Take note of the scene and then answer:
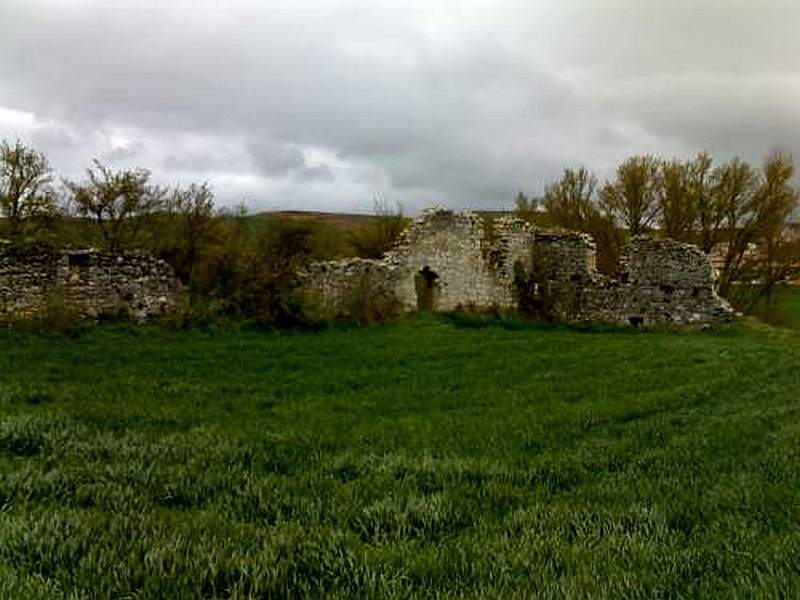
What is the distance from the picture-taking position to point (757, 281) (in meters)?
31.9

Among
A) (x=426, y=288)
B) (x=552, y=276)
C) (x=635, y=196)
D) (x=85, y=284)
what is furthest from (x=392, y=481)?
(x=635, y=196)

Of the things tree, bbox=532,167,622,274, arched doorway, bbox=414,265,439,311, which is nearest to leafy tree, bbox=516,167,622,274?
tree, bbox=532,167,622,274

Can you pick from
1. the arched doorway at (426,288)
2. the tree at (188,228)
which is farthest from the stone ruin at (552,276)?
the tree at (188,228)

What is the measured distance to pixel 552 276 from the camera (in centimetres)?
2411

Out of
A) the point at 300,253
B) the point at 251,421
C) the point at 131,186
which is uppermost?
the point at 131,186

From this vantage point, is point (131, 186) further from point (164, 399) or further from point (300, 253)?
point (164, 399)

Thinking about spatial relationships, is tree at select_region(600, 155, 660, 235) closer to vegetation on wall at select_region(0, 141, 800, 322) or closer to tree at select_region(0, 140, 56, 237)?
vegetation on wall at select_region(0, 141, 800, 322)

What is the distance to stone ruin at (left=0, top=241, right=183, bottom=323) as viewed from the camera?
15.0m

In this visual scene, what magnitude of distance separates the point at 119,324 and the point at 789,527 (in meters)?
14.3

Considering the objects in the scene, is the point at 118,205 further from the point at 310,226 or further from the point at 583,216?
the point at 583,216

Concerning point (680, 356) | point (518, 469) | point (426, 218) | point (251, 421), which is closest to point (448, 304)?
point (426, 218)

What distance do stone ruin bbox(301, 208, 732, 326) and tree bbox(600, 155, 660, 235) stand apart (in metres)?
8.22

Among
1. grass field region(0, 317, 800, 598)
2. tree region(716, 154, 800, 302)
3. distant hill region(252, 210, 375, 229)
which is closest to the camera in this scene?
grass field region(0, 317, 800, 598)

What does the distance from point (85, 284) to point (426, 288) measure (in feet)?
33.0
